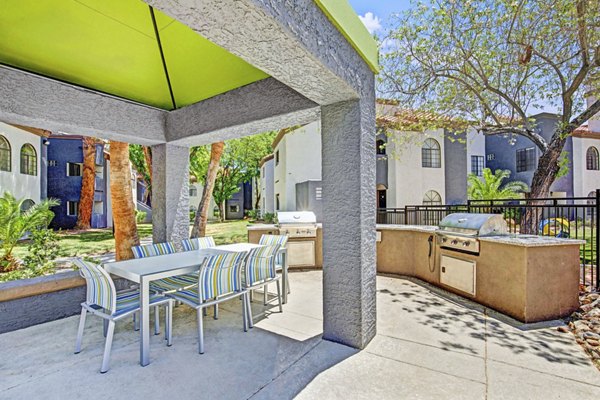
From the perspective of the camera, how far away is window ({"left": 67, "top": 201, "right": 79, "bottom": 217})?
21675 millimetres

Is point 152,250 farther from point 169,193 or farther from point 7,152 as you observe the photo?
point 7,152

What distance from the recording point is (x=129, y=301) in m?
3.49

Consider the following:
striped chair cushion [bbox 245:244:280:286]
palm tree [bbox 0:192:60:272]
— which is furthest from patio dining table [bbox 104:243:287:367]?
palm tree [bbox 0:192:60:272]

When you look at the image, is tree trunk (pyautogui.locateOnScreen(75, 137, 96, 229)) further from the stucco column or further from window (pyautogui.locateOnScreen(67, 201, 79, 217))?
the stucco column

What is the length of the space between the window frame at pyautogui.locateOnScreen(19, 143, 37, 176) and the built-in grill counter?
67.0 feet

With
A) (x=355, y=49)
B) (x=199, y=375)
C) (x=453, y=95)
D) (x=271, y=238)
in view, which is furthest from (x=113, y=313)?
(x=453, y=95)

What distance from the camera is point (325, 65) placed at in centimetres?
276

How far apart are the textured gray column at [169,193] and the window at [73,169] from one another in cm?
2122

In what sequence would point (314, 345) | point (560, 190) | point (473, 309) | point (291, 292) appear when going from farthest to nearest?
point (560, 190) → point (291, 292) → point (473, 309) → point (314, 345)

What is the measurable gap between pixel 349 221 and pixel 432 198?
16.0 m

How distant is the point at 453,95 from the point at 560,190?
55.4ft

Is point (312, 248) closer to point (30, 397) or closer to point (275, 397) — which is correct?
Answer: point (275, 397)

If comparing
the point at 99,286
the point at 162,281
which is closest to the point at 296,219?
the point at 162,281

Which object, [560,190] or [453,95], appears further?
[560,190]
